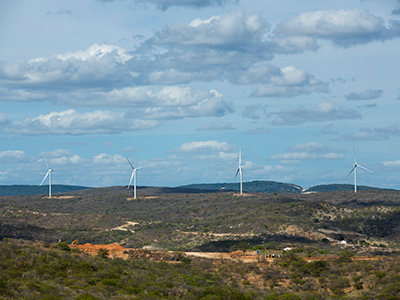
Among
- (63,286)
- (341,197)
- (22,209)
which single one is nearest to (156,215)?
(22,209)

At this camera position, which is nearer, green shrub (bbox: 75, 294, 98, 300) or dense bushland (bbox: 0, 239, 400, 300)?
green shrub (bbox: 75, 294, 98, 300)

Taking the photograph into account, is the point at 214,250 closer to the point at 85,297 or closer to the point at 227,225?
the point at 227,225

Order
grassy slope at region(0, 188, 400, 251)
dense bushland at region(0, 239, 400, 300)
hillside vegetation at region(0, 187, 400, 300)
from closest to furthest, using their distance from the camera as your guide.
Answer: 1. dense bushland at region(0, 239, 400, 300)
2. hillside vegetation at region(0, 187, 400, 300)
3. grassy slope at region(0, 188, 400, 251)

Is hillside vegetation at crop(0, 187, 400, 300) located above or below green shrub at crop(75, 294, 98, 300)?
below

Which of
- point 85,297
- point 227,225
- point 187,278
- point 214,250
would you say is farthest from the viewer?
point 227,225

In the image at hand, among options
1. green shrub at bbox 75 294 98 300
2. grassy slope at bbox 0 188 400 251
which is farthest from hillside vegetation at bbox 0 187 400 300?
grassy slope at bbox 0 188 400 251

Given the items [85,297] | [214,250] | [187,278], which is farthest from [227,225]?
[85,297]

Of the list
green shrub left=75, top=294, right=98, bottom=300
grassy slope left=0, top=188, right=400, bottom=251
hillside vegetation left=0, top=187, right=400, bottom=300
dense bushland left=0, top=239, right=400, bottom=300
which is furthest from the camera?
grassy slope left=0, top=188, right=400, bottom=251

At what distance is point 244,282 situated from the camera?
48.7 m

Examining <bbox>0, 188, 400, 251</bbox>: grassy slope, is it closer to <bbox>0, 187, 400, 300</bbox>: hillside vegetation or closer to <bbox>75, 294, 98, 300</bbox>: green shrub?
<bbox>0, 187, 400, 300</bbox>: hillside vegetation

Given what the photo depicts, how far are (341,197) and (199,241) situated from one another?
241 feet

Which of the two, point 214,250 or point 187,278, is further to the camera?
point 214,250

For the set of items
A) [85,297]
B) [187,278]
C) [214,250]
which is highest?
[85,297]

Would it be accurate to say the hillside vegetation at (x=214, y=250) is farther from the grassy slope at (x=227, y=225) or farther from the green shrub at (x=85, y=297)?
the grassy slope at (x=227, y=225)
